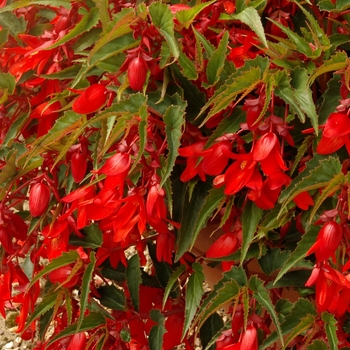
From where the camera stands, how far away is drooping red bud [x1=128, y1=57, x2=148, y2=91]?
1.78 ft

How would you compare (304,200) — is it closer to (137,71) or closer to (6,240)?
(137,71)

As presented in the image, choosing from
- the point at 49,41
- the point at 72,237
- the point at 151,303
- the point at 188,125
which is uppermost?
the point at 49,41

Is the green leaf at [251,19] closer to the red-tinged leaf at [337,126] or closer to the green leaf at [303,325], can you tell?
the red-tinged leaf at [337,126]

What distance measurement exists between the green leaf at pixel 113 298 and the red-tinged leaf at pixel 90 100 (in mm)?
271

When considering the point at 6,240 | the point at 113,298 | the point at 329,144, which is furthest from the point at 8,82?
the point at 329,144

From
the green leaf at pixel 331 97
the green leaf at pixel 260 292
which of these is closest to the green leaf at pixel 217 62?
the green leaf at pixel 331 97

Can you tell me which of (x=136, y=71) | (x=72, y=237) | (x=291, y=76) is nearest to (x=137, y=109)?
(x=136, y=71)

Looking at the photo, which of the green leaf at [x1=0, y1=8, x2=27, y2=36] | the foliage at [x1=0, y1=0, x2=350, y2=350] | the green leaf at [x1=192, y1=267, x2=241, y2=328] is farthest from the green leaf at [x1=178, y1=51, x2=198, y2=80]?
the green leaf at [x1=0, y1=8, x2=27, y2=36]

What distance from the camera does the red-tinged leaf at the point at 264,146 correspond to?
20.5 inches

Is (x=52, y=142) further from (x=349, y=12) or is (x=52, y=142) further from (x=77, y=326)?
(x=349, y=12)

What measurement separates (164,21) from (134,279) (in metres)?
0.34

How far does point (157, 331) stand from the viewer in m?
0.70

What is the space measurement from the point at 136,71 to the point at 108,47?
0.05 m

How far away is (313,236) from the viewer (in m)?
0.55
